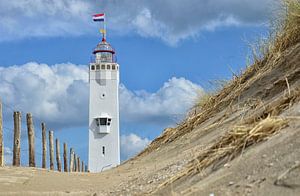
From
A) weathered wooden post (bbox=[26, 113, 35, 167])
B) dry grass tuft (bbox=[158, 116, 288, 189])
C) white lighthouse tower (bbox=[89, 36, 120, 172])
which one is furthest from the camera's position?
white lighthouse tower (bbox=[89, 36, 120, 172])

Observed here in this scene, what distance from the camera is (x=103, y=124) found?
39.9 meters

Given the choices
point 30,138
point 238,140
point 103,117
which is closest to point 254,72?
point 238,140

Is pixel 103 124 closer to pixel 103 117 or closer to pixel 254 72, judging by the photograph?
pixel 103 117

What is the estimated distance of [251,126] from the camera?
3922mm

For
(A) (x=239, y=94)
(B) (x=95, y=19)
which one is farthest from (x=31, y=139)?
(B) (x=95, y=19)

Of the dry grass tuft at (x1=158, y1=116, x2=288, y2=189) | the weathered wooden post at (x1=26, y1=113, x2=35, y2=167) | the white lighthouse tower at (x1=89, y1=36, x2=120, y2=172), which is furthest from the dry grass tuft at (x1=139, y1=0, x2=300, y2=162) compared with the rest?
the white lighthouse tower at (x1=89, y1=36, x2=120, y2=172)

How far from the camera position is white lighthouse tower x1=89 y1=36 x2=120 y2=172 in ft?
130

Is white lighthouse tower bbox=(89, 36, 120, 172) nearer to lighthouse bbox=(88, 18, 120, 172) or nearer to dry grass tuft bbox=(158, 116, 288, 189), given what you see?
lighthouse bbox=(88, 18, 120, 172)

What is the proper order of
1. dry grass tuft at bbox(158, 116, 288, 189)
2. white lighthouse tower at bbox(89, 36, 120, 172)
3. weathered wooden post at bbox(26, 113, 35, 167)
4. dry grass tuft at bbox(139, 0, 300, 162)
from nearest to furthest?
1. dry grass tuft at bbox(158, 116, 288, 189)
2. dry grass tuft at bbox(139, 0, 300, 162)
3. weathered wooden post at bbox(26, 113, 35, 167)
4. white lighthouse tower at bbox(89, 36, 120, 172)

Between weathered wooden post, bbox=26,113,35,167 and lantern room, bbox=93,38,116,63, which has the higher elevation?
lantern room, bbox=93,38,116,63

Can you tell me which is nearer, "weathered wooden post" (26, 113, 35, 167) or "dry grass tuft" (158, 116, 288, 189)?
"dry grass tuft" (158, 116, 288, 189)

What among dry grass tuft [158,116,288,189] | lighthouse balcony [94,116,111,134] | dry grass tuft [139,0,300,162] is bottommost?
dry grass tuft [158,116,288,189]

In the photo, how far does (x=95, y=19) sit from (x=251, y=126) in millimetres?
47492

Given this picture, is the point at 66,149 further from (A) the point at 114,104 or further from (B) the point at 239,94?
(B) the point at 239,94
